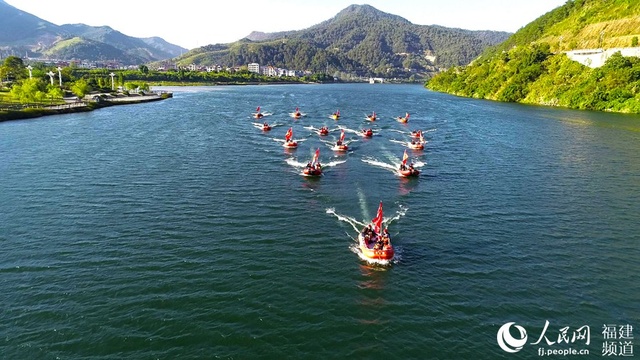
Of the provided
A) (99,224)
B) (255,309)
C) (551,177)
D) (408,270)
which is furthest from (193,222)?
(551,177)

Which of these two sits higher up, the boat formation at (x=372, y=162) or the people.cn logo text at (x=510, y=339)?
the boat formation at (x=372, y=162)

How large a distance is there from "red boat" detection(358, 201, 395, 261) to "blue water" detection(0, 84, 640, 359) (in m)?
1.23

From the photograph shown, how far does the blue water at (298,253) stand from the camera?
29.4 metres

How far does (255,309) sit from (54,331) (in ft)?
45.2

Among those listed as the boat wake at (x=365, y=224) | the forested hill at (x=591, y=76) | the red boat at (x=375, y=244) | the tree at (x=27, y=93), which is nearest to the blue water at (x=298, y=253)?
the boat wake at (x=365, y=224)

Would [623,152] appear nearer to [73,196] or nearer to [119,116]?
[73,196]

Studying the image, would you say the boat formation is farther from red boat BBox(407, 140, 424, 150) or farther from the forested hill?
the forested hill

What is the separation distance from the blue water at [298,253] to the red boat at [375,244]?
1234mm

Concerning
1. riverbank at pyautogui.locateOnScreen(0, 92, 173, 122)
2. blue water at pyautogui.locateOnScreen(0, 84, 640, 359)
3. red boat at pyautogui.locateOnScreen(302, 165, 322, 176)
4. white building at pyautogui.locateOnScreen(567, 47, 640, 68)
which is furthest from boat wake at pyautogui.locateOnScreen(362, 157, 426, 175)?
white building at pyautogui.locateOnScreen(567, 47, 640, 68)

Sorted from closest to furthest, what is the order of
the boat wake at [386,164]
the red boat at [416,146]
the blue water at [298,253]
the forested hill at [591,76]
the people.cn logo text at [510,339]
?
the people.cn logo text at [510,339] < the blue water at [298,253] < the boat wake at [386,164] < the red boat at [416,146] < the forested hill at [591,76]

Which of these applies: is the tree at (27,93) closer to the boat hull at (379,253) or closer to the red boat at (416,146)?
the red boat at (416,146)

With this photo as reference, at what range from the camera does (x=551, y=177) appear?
68.0 meters

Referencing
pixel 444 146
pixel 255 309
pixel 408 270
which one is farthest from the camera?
pixel 444 146

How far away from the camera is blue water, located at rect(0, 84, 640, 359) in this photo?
96.5 feet
